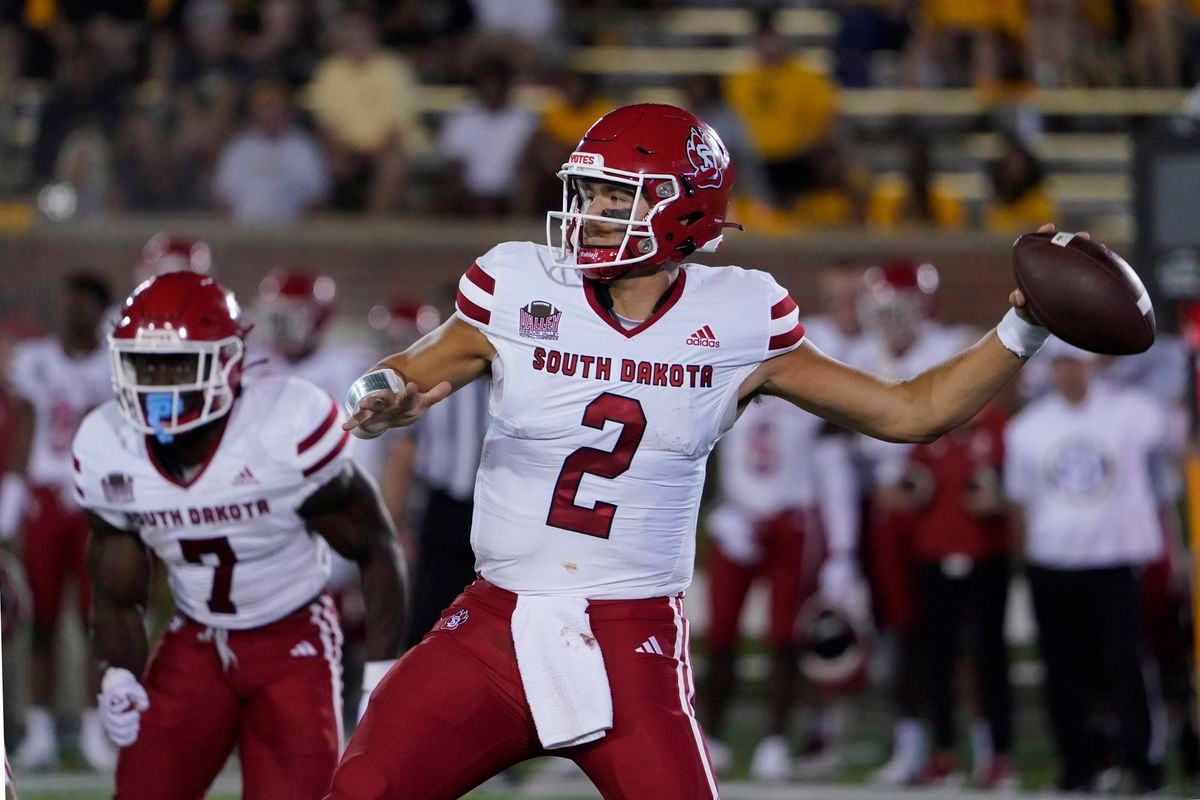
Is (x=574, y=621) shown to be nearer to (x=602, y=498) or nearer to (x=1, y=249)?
(x=602, y=498)

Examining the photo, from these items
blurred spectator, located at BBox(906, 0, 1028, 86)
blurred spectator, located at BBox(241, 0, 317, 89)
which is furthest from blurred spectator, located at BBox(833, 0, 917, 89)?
blurred spectator, located at BBox(241, 0, 317, 89)

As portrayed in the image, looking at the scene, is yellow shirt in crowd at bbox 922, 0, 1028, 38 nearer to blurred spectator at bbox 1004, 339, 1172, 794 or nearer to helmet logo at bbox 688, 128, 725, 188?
blurred spectator at bbox 1004, 339, 1172, 794

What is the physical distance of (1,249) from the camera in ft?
34.4

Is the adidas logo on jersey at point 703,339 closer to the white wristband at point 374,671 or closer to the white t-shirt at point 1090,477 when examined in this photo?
the white wristband at point 374,671

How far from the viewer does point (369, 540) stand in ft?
14.8

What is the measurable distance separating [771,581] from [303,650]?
3646mm

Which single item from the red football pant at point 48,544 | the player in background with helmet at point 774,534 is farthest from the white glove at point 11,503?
the player in background with helmet at point 774,534

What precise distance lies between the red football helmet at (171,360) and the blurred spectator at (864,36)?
7463 mm

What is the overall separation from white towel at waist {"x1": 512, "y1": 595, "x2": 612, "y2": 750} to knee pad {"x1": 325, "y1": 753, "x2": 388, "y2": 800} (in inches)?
12.6

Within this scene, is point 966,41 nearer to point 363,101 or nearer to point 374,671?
point 363,101

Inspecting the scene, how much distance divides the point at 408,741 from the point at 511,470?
0.58 metres

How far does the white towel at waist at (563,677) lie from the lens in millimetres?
3668

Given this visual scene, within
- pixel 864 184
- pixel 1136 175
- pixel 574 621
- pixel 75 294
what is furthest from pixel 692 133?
pixel 864 184

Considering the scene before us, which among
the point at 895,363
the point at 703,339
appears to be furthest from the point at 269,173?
the point at 703,339
